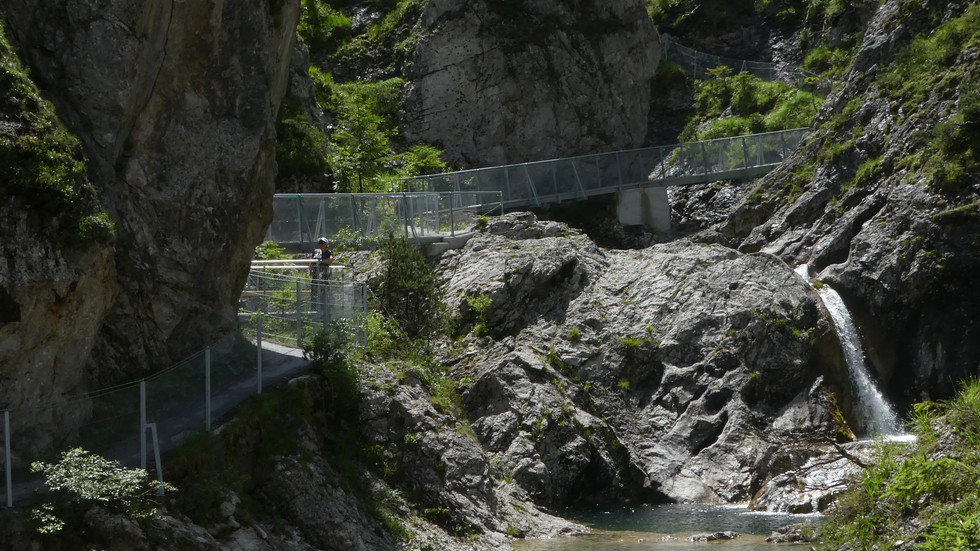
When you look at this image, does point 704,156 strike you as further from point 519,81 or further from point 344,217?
point 344,217

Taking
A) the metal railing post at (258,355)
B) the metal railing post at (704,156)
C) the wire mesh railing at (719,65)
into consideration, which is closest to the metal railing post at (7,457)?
the metal railing post at (258,355)

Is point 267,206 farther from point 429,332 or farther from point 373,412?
point 429,332

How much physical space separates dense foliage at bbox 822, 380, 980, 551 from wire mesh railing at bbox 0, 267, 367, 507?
935cm

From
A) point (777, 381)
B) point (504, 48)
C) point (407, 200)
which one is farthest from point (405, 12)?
point (777, 381)

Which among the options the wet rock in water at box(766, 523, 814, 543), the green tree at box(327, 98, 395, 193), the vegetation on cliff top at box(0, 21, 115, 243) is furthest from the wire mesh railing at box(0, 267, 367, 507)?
the green tree at box(327, 98, 395, 193)

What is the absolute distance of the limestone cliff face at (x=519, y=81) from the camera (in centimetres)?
4447

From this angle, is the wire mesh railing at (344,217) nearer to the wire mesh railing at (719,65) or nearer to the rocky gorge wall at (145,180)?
the rocky gorge wall at (145,180)

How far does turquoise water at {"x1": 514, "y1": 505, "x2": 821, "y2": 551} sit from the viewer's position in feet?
60.3

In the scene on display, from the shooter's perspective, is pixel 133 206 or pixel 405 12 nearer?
pixel 133 206

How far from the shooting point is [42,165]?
1485 centimetres

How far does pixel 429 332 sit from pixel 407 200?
18.6 feet

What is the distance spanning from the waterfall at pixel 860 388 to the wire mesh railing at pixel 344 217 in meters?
11.0

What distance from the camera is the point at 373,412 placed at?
20.0 m

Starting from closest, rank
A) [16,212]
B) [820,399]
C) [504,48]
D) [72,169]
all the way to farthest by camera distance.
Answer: [16,212]
[72,169]
[820,399]
[504,48]
